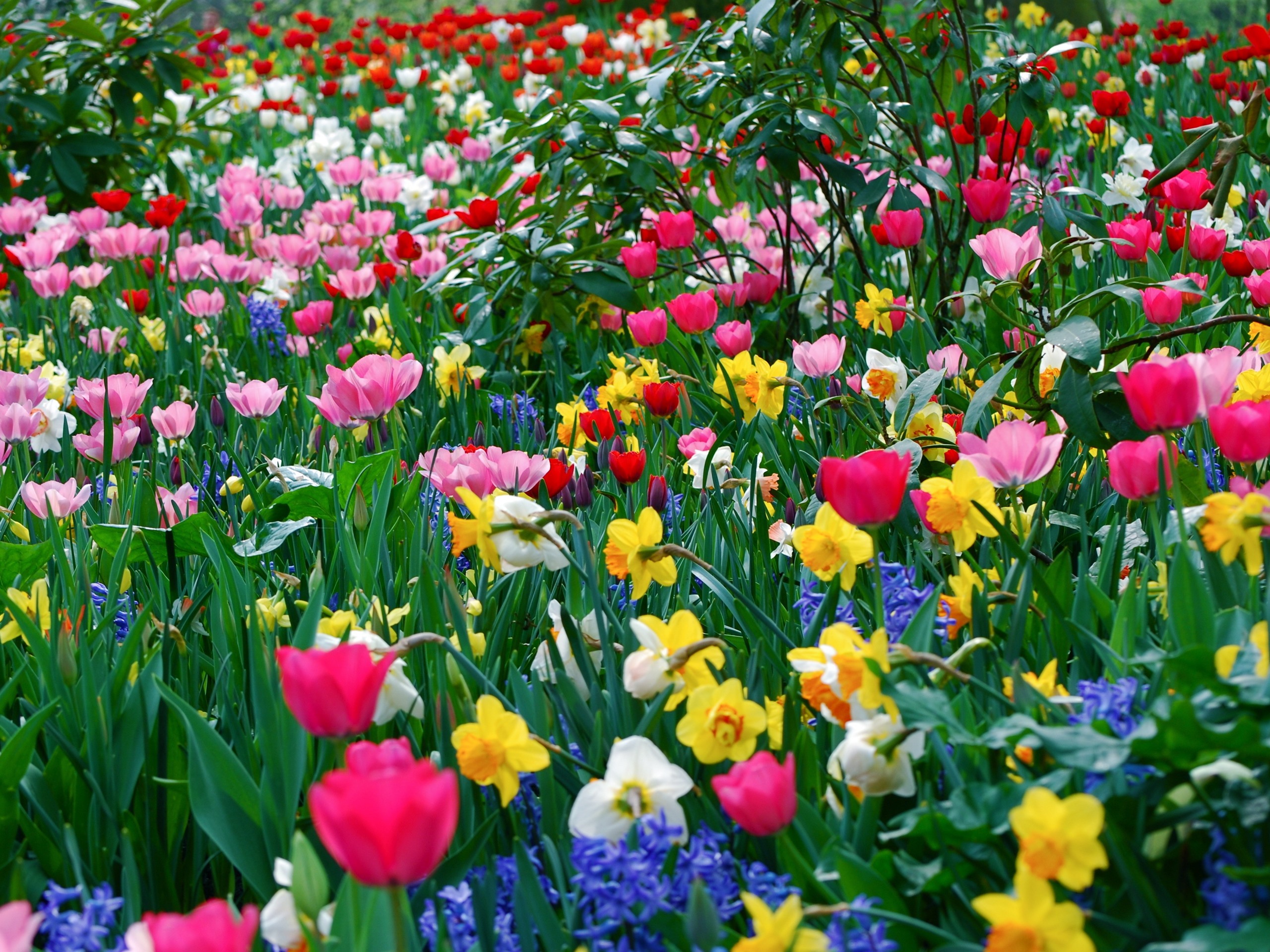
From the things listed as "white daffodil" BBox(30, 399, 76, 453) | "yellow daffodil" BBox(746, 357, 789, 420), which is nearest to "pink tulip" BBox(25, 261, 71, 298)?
"white daffodil" BBox(30, 399, 76, 453)

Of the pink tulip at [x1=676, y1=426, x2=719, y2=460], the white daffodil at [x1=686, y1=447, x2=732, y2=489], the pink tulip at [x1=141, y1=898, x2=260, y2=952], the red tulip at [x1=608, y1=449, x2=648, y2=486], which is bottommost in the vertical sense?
the white daffodil at [x1=686, y1=447, x2=732, y2=489]

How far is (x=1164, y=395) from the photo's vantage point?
3.57 ft

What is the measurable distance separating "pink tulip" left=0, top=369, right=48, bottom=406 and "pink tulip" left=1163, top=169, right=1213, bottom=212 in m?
2.14

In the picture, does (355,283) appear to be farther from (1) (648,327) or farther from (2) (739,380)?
(2) (739,380)

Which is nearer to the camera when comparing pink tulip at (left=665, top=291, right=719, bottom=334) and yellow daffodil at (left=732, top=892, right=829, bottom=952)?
yellow daffodil at (left=732, top=892, right=829, bottom=952)

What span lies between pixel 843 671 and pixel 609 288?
1768 mm

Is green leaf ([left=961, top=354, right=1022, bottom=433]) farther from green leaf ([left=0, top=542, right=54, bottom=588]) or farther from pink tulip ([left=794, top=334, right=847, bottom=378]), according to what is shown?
green leaf ([left=0, top=542, right=54, bottom=588])

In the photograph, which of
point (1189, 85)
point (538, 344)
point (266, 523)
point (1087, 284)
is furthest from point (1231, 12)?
point (266, 523)

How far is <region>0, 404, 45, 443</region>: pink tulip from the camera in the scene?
1.82m

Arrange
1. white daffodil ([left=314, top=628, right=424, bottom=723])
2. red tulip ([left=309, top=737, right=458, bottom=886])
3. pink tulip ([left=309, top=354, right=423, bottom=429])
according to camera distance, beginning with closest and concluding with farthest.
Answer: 1. red tulip ([left=309, top=737, right=458, bottom=886])
2. white daffodil ([left=314, top=628, right=424, bottom=723])
3. pink tulip ([left=309, top=354, right=423, bottom=429])

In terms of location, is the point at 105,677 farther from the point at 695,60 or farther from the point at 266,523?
the point at 695,60

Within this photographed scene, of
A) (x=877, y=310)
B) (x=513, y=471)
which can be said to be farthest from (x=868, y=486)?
(x=877, y=310)

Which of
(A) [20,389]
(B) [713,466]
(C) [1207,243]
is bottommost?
(B) [713,466]

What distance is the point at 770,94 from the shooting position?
2.48 meters
